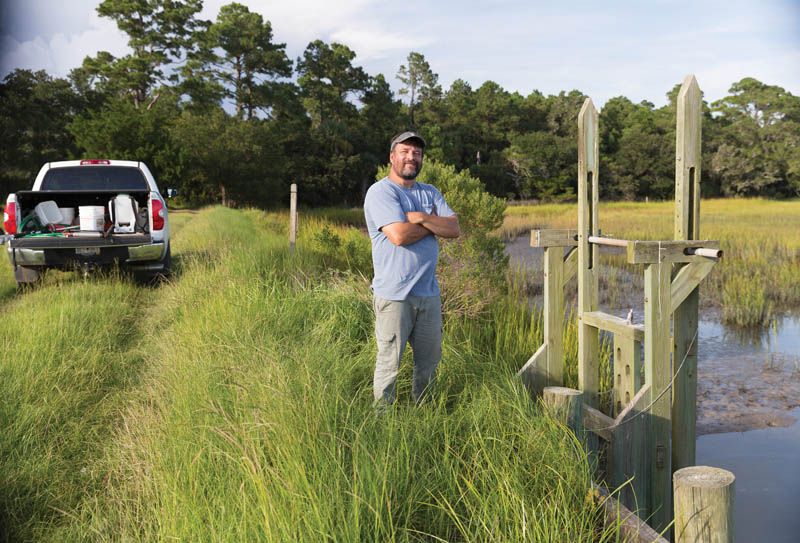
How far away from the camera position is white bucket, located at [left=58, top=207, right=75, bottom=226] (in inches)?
390

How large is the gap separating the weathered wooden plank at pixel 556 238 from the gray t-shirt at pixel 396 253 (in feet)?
4.67

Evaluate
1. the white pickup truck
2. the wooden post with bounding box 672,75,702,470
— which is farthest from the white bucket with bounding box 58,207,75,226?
the wooden post with bounding box 672,75,702,470

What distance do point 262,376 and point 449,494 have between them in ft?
4.87

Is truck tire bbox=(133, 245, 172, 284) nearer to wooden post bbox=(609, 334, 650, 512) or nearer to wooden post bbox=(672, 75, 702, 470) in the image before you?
wooden post bbox=(609, 334, 650, 512)

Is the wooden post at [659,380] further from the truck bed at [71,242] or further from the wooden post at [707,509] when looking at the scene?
the truck bed at [71,242]

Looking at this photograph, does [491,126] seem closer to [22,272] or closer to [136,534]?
[22,272]

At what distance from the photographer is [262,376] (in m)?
3.94

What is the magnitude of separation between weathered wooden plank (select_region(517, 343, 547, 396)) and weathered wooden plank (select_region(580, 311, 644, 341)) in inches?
19.6

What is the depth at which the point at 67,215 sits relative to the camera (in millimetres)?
10000

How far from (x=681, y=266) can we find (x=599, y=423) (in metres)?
1.07

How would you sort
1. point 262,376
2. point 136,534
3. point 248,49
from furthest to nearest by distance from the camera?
1. point 248,49
2. point 262,376
3. point 136,534

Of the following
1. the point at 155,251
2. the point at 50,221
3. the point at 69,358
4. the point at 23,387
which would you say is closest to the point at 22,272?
the point at 50,221

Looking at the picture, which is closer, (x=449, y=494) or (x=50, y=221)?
(x=449, y=494)

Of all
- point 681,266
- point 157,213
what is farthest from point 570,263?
point 157,213
